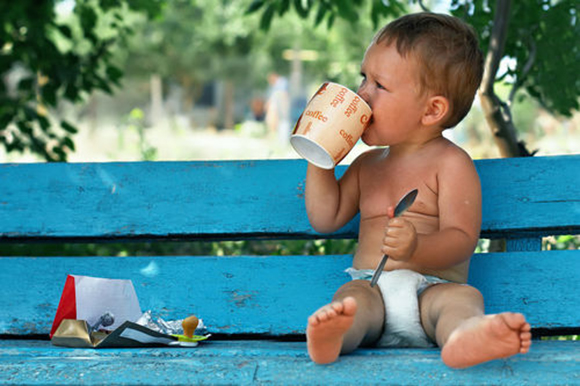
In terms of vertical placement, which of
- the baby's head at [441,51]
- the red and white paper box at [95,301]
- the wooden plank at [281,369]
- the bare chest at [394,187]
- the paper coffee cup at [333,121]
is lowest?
the wooden plank at [281,369]

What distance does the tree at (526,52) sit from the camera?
2797 mm

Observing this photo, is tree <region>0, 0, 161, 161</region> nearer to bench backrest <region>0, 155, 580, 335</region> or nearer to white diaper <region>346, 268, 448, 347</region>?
bench backrest <region>0, 155, 580, 335</region>

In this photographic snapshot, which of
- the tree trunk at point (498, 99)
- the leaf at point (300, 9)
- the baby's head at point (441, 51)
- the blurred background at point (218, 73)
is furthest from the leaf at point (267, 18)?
the blurred background at point (218, 73)

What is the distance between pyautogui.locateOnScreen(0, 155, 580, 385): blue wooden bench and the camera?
2.19 meters

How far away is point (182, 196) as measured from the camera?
238cm

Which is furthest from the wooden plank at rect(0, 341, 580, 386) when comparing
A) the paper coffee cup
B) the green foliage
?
the green foliage

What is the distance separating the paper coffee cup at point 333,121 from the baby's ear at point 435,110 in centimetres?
26

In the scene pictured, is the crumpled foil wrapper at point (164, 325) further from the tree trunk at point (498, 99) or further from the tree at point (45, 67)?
the tree at point (45, 67)

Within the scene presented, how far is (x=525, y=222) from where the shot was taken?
7.37 ft

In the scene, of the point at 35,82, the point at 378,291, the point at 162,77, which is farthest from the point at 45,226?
the point at 162,77

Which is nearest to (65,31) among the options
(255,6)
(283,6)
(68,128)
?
(68,128)

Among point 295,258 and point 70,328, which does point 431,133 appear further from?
point 70,328

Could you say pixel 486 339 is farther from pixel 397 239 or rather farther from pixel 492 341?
pixel 397 239

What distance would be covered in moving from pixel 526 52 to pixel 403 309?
1680 mm
